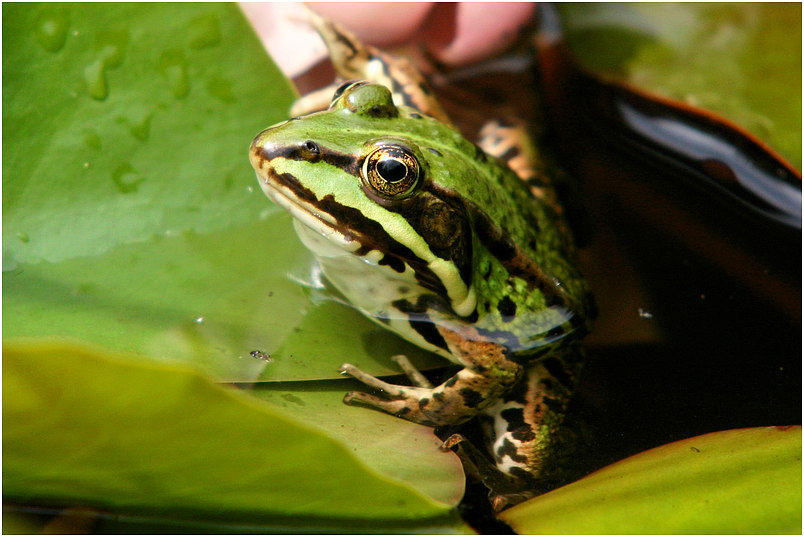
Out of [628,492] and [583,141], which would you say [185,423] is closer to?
[628,492]

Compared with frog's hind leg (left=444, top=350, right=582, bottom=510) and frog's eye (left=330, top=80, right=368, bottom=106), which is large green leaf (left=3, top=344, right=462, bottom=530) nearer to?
frog's hind leg (left=444, top=350, right=582, bottom=510)

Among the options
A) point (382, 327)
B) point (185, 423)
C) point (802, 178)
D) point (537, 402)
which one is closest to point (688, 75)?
point (802, 178)

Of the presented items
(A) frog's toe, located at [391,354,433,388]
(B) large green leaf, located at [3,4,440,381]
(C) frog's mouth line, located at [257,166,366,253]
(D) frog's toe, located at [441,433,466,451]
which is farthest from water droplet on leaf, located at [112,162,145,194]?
(D) frog's toe, located at [441,433,466,451]

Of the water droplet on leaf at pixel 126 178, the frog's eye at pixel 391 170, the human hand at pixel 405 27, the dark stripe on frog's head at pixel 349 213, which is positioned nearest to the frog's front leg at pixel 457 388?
the dark stripe on frog's head at pixel 349 213

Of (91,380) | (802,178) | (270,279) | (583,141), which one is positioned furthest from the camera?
(583,141)

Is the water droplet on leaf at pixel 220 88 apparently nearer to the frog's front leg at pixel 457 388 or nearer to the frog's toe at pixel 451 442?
the frog's front leg at pixel 457 388

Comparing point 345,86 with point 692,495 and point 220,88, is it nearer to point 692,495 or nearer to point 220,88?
point 220,88

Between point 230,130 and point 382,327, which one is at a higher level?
point 230,130
